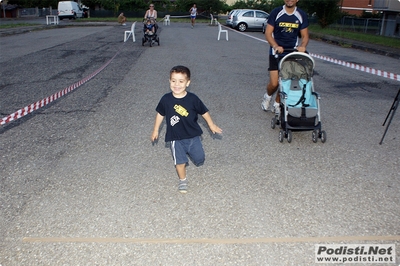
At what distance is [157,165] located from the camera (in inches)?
208

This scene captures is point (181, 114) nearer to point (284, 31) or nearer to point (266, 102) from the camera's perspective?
point (284, 31)

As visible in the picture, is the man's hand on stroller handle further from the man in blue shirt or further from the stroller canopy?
the stroller canopy

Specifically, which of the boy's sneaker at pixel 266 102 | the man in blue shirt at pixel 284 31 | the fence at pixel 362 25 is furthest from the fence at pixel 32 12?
the man in blue shirt at pixel 284 31

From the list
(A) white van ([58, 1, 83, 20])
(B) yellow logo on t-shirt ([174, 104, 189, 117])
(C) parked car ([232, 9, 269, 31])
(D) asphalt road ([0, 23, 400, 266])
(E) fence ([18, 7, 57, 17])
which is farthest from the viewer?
(E) fence ([18, 7, 57, 17])

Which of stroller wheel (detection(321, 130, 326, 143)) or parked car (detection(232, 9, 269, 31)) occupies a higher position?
parked car (detection(232, 9, 269, 31))

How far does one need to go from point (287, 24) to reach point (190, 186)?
136 inches

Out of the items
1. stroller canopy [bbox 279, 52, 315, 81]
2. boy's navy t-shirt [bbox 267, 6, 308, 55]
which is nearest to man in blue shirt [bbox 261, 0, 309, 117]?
boy's navy t-shirt [bbox 267, 6, 308, 55]

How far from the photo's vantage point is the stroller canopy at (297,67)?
6570 millimetres

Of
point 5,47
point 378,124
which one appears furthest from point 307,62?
point 5,47

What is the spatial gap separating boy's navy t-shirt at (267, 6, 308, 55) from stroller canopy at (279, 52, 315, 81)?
447mm

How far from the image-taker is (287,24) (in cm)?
682

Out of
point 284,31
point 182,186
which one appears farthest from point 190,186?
point 284,31

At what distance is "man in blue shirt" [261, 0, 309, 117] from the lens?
6.79m

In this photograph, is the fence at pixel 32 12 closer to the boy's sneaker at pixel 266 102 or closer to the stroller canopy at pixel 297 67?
the boy's sneaker at pixel 266 102
